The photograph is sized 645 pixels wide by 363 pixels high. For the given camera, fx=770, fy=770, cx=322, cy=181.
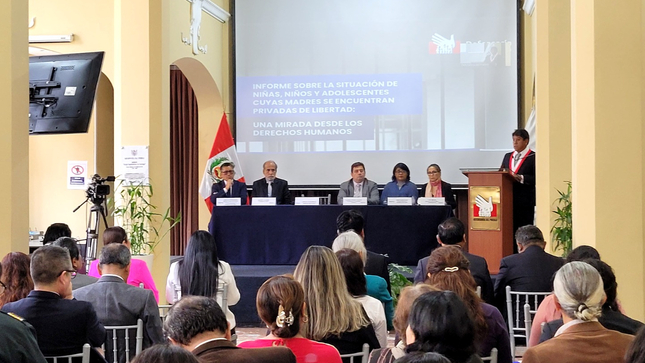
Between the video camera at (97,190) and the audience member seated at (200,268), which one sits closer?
the audience member seated at (200,268)

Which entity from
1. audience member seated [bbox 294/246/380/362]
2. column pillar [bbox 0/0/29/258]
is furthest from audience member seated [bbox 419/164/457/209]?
audience member seated [bbox 294/246/380/362]

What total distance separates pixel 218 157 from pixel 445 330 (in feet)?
28.7

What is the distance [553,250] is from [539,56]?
79.9 inches

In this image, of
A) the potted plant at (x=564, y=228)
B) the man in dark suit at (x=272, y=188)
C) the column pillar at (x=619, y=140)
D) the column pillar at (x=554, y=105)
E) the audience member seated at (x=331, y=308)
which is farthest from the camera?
the man in dark suit at (x=272, y=188)

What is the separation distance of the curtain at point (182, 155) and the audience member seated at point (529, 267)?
7750mm

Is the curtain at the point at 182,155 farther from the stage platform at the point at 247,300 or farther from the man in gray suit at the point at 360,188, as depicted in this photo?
the stage platform at the point at 247,300

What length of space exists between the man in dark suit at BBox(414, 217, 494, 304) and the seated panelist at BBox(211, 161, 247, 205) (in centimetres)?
403

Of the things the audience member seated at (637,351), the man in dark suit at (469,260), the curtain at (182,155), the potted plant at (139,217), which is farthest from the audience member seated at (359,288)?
→ the curtain at (182,155)

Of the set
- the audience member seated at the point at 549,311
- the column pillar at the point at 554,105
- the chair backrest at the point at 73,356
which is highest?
the column pillar at the point at 554,105

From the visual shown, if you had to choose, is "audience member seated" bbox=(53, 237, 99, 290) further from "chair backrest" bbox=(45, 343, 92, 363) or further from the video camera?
the video camera

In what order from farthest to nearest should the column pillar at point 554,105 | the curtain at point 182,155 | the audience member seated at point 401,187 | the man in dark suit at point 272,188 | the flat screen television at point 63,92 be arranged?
the curtain at point 182,155 < the man in dark suit at point 272,188 < the audience member seated at point 401,187 < the column pillar at point 554,105 < the flat screen television at point 63,92

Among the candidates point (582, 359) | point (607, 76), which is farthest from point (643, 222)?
point (582, 359)

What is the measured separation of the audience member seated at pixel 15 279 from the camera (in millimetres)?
3461

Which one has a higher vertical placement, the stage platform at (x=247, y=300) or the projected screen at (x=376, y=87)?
the projected screen at (x=376, y=87)
